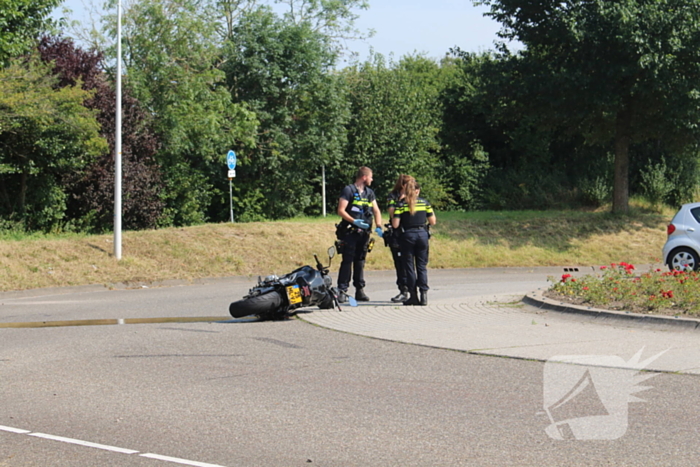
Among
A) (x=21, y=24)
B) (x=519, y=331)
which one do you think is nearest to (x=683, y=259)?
(x=519, y=331)

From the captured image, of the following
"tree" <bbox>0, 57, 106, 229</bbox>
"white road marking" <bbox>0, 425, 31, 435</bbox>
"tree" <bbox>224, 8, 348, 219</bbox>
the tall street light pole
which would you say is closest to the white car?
the tall street light pole

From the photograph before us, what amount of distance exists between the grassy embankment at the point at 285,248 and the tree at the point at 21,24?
193 inches

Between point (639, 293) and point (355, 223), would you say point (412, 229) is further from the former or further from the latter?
point (639, 293)

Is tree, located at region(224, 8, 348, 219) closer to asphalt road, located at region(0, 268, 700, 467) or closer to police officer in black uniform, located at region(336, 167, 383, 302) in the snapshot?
police officer in black uniform, located at region(336, 167, 383, 302)

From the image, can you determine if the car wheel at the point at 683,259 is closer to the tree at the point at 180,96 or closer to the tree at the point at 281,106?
the tree at the point at 180,96

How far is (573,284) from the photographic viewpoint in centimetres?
1234

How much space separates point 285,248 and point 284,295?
38.2 feet

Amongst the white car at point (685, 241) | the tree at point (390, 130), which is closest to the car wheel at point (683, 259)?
the white car at point (685, 241)

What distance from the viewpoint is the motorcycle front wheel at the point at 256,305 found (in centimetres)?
1078

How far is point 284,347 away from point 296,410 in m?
2.81

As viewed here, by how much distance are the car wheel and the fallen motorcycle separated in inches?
339

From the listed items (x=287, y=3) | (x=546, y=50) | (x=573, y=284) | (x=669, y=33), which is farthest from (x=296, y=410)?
(x=287, y=3)

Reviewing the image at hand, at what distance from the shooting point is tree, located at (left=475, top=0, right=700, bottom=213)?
2420 centimetres

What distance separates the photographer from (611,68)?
24.9 metres
